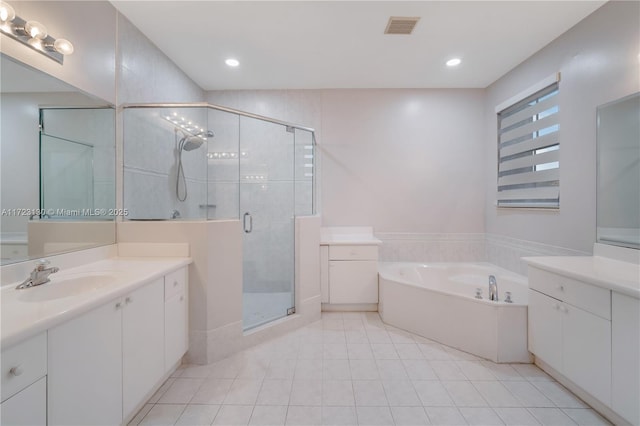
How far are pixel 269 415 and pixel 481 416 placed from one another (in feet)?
4.00

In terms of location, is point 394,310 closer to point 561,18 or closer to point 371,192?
point 371,192

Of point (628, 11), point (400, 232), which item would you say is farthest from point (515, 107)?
point (400, 232)

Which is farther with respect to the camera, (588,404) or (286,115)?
(286,115)

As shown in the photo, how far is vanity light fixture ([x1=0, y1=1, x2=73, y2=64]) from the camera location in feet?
4.18

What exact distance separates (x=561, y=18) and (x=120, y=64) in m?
3.50

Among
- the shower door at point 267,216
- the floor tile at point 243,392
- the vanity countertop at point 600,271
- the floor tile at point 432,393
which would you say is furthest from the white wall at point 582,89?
the floor tile at point 243,392

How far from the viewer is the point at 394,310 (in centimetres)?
258

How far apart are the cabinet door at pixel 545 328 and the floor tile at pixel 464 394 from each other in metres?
0.57

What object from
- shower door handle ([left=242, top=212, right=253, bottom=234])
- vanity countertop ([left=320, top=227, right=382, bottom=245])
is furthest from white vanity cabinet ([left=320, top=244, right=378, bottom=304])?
shower door handle ([left=242, top=212, right=253, bottom=234])

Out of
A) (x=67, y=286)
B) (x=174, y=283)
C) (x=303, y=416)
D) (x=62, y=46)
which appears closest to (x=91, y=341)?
(x=67, y=286)

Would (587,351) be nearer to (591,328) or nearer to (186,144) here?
(591,328)

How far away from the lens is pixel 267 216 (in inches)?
106

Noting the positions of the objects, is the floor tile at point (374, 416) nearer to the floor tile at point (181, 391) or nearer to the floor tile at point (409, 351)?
the floor tile at point (409, 351)

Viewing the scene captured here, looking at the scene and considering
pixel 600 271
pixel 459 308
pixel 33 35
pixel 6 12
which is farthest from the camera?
pixel 459 308
